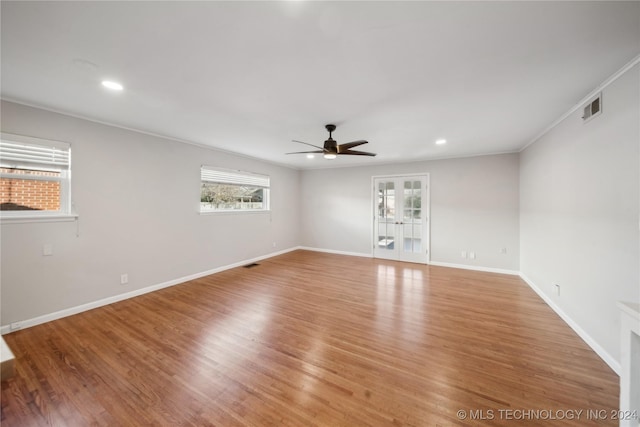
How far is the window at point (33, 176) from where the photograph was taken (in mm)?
2553

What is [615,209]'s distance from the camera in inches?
78.2

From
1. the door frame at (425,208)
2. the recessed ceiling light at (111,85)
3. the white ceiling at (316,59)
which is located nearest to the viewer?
the white ceiling at (316,59)

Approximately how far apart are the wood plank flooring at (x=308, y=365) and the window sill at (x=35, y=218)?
122cm

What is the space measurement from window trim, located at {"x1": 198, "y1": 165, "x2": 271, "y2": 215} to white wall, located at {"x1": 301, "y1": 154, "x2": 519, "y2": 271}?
5.34ft

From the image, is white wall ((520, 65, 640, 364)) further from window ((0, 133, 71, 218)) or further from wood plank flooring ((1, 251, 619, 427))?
window ((0, 133, 71, 218))

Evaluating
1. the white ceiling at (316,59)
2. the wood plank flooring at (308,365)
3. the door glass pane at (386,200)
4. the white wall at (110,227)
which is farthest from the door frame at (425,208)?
the white wall at (110,227)

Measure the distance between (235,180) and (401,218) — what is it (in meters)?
4.08

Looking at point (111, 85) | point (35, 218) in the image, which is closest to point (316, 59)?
point (111, 85)

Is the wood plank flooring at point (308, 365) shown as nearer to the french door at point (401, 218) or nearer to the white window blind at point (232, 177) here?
the french door at point (401, 218)

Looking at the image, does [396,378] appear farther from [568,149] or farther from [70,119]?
[70,119]

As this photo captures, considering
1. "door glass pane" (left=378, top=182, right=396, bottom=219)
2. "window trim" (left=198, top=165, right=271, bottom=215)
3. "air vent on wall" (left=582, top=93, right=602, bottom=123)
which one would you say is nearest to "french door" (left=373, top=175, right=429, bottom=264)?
"door glass pane" (left=378, top=182, right=396, bottom=219)

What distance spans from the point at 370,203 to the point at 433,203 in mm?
1508

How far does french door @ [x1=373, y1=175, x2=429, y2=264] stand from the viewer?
5574 millimetres

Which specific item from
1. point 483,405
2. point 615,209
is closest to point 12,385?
point 483,405
